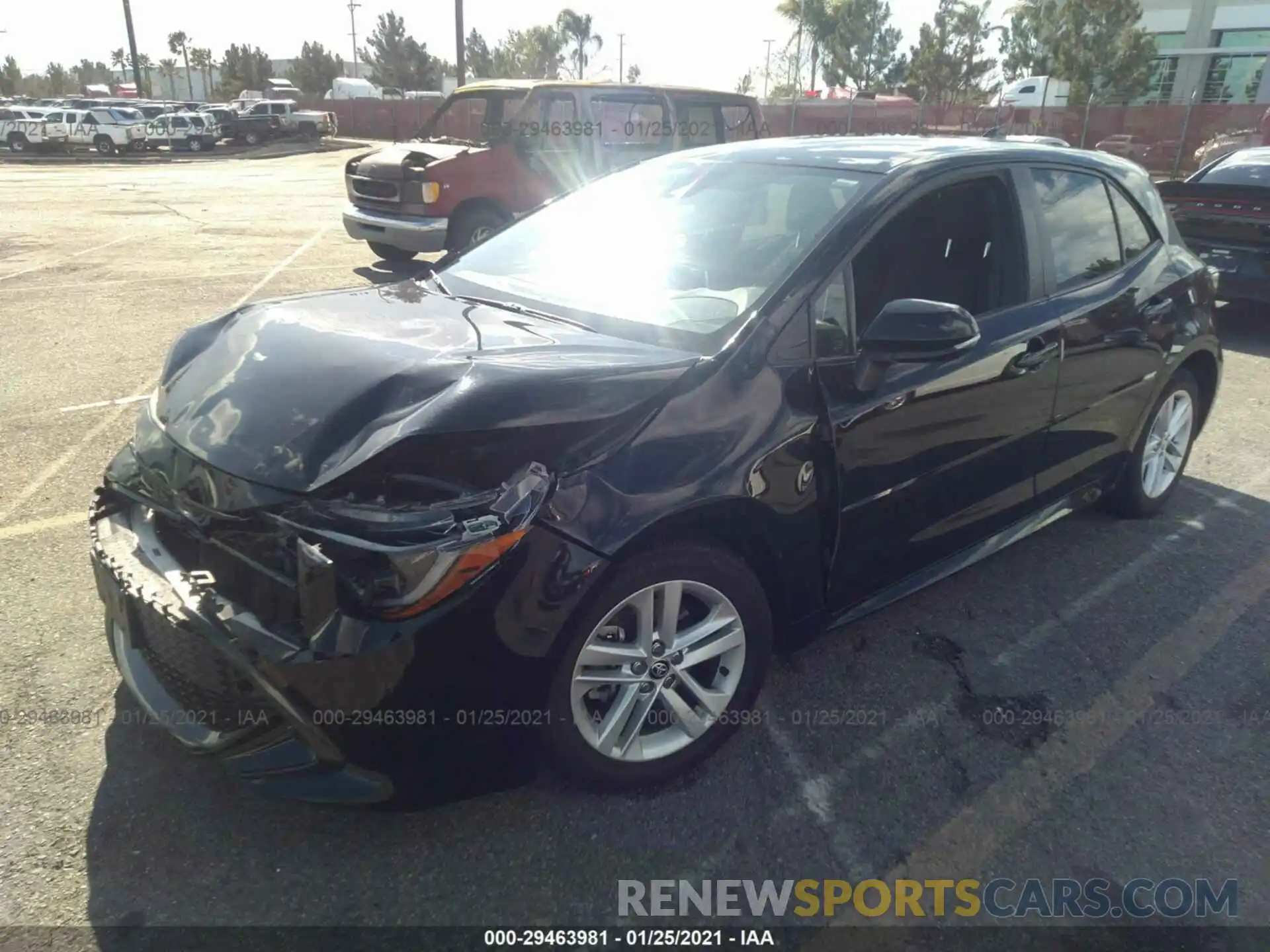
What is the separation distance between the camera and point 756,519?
2.54 metres

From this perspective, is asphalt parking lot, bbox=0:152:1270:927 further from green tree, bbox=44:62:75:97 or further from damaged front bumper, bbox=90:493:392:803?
green tree, bbox=44:62:75:97

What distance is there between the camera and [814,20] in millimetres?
58156

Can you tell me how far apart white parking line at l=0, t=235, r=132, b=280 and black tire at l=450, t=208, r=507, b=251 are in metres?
4.51

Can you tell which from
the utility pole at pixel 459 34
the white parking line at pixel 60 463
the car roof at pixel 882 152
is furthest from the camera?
the utility pole at pixel 459 34

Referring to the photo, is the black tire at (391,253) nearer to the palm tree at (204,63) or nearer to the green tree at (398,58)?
the green tree at (398,58)

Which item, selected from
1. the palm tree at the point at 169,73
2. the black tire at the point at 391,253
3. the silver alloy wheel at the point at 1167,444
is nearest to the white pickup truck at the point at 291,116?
the black tire at the point at 391,253

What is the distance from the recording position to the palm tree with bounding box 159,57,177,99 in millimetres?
90188

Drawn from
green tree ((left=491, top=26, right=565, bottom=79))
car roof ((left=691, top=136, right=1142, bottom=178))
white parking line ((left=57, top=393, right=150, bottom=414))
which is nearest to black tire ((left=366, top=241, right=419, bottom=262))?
white parking line ((left=57, top=393, right=150, bottom=414))

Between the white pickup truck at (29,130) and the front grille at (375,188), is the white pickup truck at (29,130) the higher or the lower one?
the lower one

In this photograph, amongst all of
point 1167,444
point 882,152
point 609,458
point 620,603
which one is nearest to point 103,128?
point 882,152

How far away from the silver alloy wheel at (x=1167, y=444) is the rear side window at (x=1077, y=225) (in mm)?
932

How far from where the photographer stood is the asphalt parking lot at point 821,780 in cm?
225

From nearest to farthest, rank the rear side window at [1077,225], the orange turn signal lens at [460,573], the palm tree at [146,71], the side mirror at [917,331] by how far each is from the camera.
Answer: the orange turn signal lens at [460,573] → the side mirror at [917,331] → the rear side window at [1077,225] → the palm tree at [146,71]

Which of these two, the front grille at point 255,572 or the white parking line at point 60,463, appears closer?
the front grille at point 255,572
